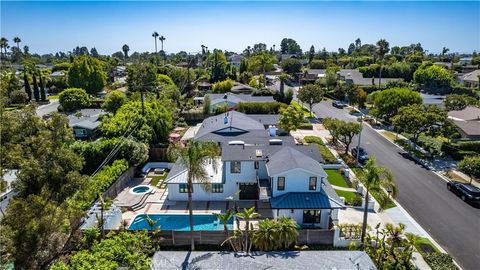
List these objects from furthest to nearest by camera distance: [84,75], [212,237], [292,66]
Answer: [292,66], [84,75], [212,237]

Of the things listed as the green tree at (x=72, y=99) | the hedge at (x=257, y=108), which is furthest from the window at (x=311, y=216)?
the green tree at (x=72, y=99)

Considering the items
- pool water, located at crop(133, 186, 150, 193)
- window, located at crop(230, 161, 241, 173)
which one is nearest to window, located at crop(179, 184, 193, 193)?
pool water, located at crop(133, 186, 150, 193)

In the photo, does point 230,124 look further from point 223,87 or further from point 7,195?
point 223,87

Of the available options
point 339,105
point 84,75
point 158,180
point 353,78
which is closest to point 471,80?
point 353,78

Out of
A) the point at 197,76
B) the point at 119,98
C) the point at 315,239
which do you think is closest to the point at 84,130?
the point at 119,98

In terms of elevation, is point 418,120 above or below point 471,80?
below

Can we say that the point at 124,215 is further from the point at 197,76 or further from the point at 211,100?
the point at 197,76
